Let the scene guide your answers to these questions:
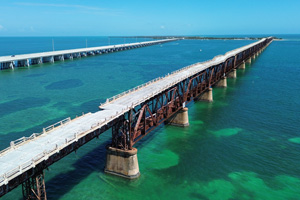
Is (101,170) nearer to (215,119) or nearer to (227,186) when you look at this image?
(227,186)

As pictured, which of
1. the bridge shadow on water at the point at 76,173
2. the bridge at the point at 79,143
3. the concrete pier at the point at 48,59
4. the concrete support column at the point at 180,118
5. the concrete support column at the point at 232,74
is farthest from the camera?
the concrete pier at the point at 48,59

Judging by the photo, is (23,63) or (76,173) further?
(23,63)

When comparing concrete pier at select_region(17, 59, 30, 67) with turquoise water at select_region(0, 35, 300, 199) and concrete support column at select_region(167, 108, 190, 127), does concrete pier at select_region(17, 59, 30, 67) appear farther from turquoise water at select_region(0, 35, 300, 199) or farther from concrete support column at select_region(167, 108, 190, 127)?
concrete support column at select_region(167, 108, 190, 127)

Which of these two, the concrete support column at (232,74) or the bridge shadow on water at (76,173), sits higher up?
the concrete support column at (232,74)

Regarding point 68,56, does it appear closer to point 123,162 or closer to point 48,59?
point 48,59

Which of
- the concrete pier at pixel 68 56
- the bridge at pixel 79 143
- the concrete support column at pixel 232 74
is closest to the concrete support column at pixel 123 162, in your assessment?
the bridge at pixel 79 143

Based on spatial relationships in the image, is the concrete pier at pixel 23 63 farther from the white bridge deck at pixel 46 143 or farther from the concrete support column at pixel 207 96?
the white bridge deck at pixel 46 143

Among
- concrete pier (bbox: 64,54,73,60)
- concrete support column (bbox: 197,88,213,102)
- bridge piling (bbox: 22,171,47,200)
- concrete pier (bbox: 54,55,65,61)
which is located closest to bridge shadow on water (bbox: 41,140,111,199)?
bridge piling (bbox: 22,171,47,200)

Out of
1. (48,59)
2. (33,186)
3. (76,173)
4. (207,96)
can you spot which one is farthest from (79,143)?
(48,59)
